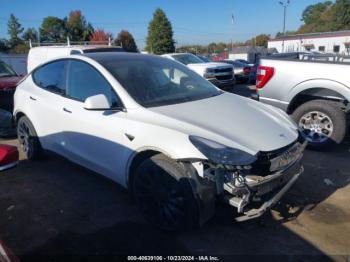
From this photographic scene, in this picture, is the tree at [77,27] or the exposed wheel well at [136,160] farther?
the tree at [77,27]

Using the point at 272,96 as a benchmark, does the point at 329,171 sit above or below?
below

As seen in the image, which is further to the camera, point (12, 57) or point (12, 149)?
point (12, 57)

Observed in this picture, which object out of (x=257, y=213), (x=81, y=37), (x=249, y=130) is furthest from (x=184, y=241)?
(x=81, y=37)

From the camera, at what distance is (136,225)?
3367 millimetres

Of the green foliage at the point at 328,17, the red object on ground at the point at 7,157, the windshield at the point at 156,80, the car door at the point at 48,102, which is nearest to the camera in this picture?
the red object on ground at the point at 7,157

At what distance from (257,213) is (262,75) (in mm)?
3525

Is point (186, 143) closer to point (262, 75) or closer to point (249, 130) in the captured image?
point (249, 130)

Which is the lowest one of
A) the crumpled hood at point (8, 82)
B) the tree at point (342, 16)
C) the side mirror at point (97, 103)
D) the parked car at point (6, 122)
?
the parked car at point (6, 122)

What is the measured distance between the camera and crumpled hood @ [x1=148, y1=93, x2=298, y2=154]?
290 cm

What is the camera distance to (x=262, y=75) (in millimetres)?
5805

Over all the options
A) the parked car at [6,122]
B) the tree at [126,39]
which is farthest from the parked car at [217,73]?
the tree at [126,39]

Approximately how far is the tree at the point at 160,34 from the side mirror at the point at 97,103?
57287 millimetres

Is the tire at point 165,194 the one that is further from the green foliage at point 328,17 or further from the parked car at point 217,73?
the green foliage at point 328,17

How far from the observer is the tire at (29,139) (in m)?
4.82
